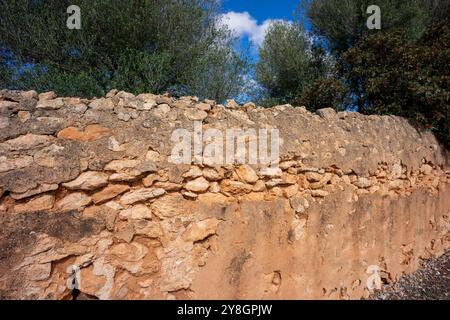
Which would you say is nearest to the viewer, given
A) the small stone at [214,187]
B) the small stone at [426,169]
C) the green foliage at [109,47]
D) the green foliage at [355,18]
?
the small stone at [214,187]

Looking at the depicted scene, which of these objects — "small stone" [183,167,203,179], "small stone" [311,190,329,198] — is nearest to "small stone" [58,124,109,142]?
"small stone" [183,167,203,179]

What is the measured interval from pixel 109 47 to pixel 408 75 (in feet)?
16.8

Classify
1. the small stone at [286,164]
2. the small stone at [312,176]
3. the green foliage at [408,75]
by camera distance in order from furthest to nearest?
1. the green foliage at [408,75]
2. the small stone at [312,176]
3. the small stone at [286,164]

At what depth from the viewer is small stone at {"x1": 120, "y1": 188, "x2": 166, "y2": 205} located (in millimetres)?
2139

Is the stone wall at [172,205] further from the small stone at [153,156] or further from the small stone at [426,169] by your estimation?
the small stone at [426,169]

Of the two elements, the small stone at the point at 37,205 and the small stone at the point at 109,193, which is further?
the small stone at the point at 109,193

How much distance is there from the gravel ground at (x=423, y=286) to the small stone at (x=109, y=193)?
10.8 ft

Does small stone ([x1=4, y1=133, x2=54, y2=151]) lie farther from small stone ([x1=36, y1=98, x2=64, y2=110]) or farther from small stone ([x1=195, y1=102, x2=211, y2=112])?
small stone ([x1=195, y1=102, x2=211, y2=112])

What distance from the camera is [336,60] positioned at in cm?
695

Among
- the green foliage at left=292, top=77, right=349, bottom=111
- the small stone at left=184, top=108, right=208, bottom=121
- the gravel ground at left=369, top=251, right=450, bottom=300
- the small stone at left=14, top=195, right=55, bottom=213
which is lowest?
the gravel ground at left=369, top=251, right=450, bottom=300

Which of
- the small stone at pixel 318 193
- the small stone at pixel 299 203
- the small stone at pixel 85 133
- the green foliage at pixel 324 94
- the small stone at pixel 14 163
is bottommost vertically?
the small stone at pixel 299 203

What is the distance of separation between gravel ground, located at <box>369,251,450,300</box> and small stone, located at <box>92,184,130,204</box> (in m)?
3.29

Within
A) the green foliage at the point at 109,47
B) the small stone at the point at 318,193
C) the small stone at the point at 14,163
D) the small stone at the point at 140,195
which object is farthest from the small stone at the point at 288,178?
the green foliage at the point at 109,47

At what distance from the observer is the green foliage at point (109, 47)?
429cm
